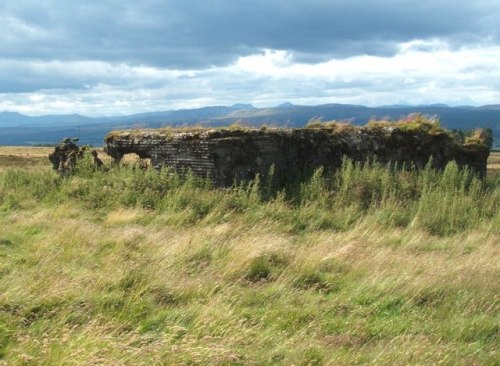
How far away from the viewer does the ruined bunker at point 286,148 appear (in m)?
13.2

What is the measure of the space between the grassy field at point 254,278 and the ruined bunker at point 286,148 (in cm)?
131

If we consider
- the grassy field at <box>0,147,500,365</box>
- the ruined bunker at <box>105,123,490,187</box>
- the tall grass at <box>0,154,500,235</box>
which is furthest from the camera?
the ruined bunker at <box>105,123,490,187</box>

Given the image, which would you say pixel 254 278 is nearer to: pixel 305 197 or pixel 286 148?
pixel 305 197

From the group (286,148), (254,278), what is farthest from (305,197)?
(254,278)

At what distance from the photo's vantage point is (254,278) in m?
6.58

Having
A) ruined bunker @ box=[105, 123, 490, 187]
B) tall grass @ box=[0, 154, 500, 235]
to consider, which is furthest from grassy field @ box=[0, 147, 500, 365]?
ruined bunker @ box=[105, 123, 490, 187]

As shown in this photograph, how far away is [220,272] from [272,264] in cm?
85

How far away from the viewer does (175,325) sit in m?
4.61

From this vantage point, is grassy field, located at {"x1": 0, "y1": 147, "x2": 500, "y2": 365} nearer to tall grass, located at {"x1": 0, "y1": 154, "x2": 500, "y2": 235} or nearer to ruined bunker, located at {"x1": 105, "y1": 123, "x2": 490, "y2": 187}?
tall grass, located at {"x1": 0, "y1": 154, "x2": 500, "y2": 235}

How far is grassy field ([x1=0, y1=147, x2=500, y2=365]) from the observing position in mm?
4316

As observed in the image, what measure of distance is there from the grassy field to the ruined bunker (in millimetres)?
1310

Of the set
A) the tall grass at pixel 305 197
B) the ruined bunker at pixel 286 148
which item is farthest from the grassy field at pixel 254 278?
the ruined bunker at pixel 286 148

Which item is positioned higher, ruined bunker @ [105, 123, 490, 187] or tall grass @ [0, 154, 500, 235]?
ruined bunker @ [105, 123, 490, 187]

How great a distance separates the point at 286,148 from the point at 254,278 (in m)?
8.02
